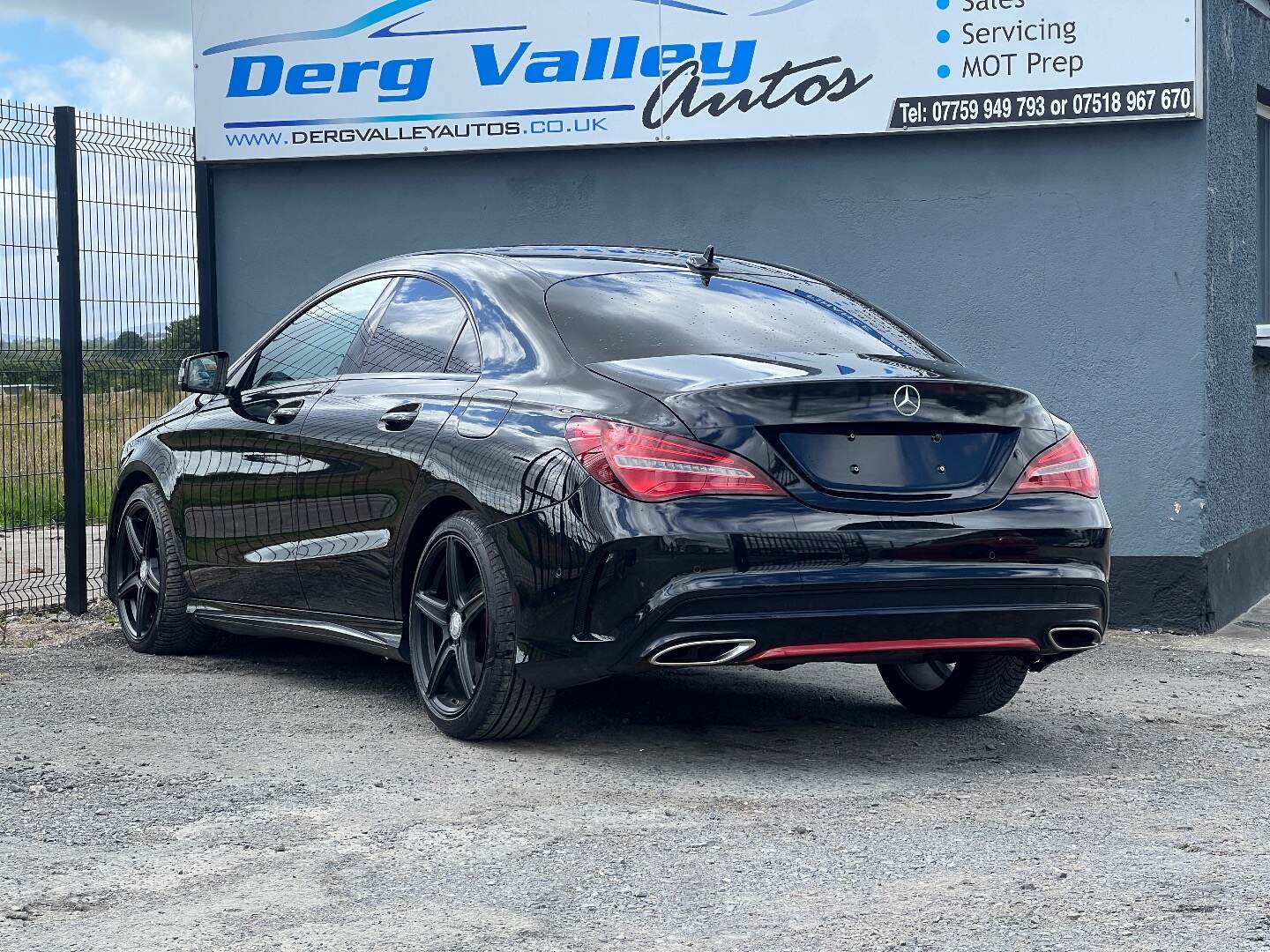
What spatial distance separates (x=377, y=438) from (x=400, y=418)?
0.45ft

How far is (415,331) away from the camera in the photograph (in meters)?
6.18

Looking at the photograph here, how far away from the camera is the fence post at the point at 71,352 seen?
874cm

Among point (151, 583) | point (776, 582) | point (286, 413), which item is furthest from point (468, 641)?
point (151, 583)

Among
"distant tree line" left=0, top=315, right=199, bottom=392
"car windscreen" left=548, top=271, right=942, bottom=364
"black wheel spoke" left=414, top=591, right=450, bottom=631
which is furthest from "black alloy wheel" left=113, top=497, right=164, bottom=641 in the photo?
"car windscreen" left=548, top=271, right=942, bottom=364

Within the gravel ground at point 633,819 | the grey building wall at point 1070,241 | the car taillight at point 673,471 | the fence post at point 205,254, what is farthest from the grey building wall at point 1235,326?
the fence post at point 205,254

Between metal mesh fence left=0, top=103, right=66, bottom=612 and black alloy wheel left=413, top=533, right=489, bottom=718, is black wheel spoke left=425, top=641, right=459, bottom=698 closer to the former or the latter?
black alloy wheel left=413, top=533, right=489, bottom=718

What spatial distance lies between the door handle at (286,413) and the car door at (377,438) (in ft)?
0.40

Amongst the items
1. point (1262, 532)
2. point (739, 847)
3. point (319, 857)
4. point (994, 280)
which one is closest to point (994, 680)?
point (739, 847)

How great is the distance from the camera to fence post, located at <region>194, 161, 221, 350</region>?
10.6 meters

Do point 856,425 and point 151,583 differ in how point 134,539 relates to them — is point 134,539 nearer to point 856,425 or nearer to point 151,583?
point 151,583

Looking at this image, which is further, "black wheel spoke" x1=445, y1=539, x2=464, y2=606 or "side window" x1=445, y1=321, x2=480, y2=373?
"side window" x1=445, y1=321, x2=480, y2=373

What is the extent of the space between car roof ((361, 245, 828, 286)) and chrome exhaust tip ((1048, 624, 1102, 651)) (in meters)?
1.74

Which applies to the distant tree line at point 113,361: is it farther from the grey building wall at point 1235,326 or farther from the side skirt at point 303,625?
the grey building wall at point 1235,326

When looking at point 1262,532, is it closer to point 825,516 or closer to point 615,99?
point 615,99
